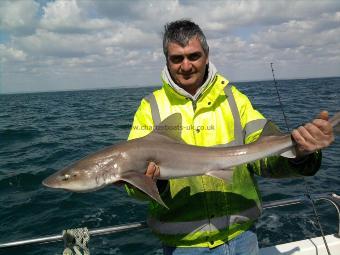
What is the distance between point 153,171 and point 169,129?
0.46 meters

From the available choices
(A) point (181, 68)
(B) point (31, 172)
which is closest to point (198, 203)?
(A) point (181, 68)

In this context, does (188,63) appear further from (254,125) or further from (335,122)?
(335,122)

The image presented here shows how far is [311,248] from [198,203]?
2.37m

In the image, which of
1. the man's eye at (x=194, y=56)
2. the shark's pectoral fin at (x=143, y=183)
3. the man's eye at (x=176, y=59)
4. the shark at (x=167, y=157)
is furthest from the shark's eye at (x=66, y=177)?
the man's eye at (x=194, y=56)

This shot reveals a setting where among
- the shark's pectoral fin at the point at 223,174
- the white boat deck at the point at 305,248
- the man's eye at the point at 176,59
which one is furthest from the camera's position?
the white boat deck at the point at 305,248

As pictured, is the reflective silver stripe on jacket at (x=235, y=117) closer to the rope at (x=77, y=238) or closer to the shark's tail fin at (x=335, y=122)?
the shark's tail fin at (x=335, y=122)

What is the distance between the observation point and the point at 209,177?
12.8ft

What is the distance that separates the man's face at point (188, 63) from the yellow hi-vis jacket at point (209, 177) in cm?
14

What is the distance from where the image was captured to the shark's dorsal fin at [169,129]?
3834 millimetres

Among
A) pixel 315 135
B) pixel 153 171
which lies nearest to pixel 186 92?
pixel 153 171

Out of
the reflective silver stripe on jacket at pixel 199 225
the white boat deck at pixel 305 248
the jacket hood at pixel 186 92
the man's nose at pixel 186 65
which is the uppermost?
the man's nose at pixel 186 65

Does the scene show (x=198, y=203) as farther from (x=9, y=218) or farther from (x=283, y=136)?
(x=9, y=218)

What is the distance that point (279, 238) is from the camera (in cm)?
839

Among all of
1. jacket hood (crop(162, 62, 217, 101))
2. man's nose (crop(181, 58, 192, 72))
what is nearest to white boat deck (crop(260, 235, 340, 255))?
jacket hood (crop(162, 62, 217, 101))
